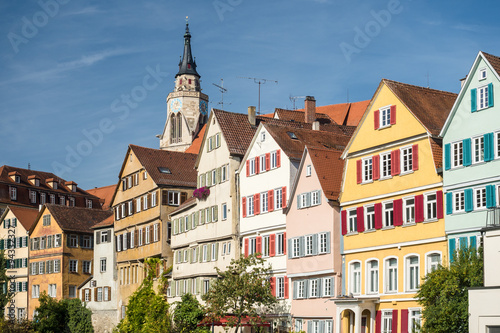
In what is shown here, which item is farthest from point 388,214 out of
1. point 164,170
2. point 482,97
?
point 164,170

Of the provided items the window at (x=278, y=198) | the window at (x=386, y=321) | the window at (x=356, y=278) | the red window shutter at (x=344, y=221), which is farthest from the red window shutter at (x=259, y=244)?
the window at (x=386, y=321)

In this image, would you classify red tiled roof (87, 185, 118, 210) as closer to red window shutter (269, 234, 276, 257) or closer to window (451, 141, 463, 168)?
red window shutter (269, 234, 276, 257)

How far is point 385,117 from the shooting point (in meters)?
50.7

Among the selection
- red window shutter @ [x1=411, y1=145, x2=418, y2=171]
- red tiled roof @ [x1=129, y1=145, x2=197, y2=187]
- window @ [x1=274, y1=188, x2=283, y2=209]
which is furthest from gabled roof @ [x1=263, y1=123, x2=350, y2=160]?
red tiled roof @ [x1=129, y1=145, x2=197, y2=187]

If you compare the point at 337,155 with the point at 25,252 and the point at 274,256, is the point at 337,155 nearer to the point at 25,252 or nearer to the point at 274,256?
the point at 274,256

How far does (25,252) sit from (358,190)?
56210mm

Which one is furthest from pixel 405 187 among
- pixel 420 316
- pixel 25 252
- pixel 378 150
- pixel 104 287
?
pixel 25 252

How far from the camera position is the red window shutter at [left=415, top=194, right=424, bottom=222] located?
4697 centimetres

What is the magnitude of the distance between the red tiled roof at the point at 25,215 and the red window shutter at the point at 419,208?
6138 centimetres

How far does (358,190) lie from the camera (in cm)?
5191

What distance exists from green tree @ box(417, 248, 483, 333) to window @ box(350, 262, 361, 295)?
853 cm

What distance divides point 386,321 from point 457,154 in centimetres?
960

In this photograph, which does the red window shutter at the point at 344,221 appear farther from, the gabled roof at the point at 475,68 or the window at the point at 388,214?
Answer: the gabled roof at the point at 475,68

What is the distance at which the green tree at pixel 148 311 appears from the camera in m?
66.6
